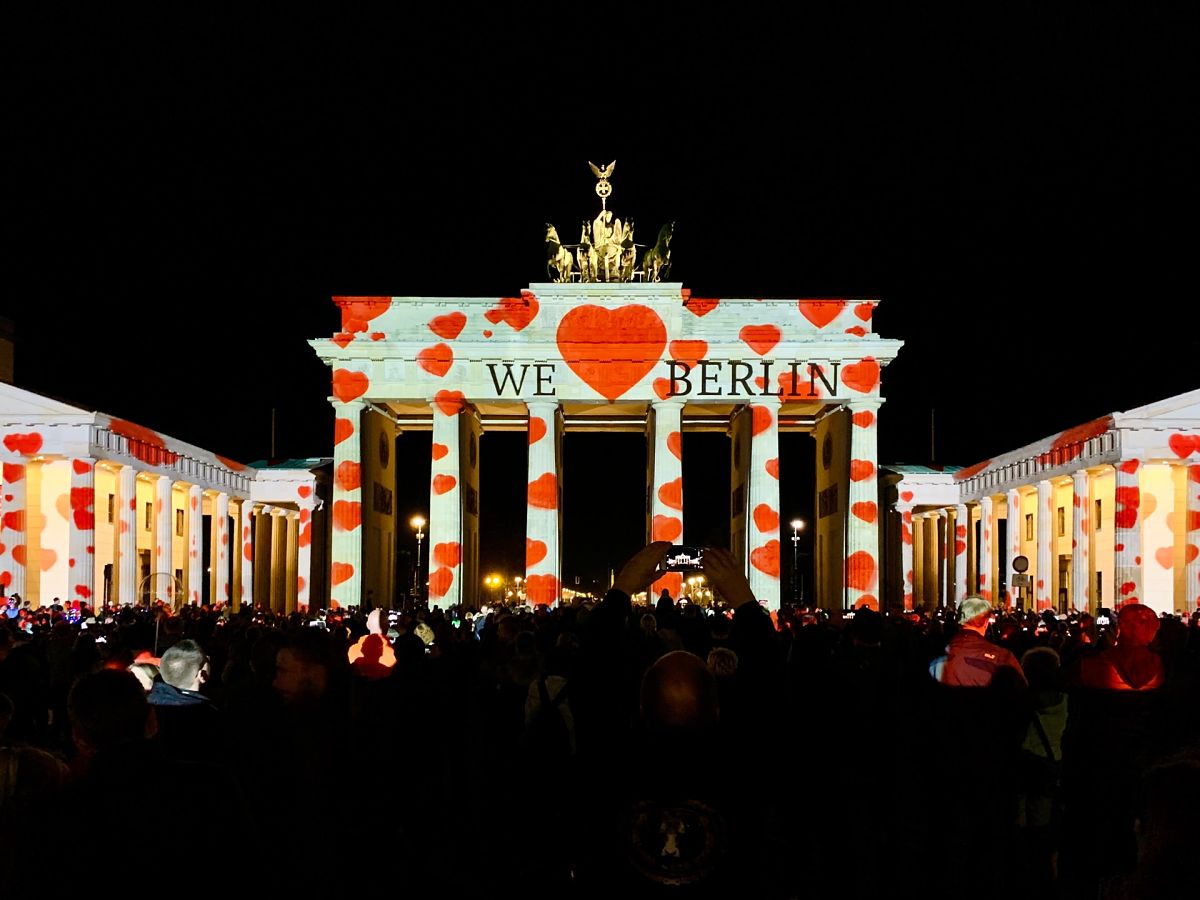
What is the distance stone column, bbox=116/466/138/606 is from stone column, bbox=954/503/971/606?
37.6 metres

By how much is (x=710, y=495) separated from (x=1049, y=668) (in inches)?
3790

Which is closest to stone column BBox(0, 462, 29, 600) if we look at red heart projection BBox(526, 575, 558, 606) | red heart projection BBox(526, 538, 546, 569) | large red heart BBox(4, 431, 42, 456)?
large red heart BBox(4, 431, 42, 456)

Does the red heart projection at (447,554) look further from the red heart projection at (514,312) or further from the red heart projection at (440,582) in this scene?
the red heart projection at (514,312)

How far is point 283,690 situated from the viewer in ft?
22.3

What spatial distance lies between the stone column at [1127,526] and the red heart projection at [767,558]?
13.2 m

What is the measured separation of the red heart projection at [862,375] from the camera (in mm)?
57281

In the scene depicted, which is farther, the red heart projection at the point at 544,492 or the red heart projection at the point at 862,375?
the red heart projection at the point at 544,492

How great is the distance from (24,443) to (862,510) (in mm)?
30333

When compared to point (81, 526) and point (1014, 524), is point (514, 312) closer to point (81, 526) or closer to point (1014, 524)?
point (81, 526)

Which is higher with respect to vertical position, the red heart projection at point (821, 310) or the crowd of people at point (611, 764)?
the red heart projection at point (821, 310)

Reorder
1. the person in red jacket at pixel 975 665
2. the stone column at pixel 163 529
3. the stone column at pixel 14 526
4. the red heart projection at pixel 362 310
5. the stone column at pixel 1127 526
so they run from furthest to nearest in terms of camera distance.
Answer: the red heart projection at pixel 362 310, the stone column at pixel 163 529, the stone column at pixel 14 526, the stone column at pixel 1127 526, the person in red jacket at pixel 975 665

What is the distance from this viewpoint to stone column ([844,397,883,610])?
56.5 m

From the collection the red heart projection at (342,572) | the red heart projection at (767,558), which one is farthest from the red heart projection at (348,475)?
the red heart projection at (767,558)

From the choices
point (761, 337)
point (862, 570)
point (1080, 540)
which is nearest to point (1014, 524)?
point (1080, 540)
